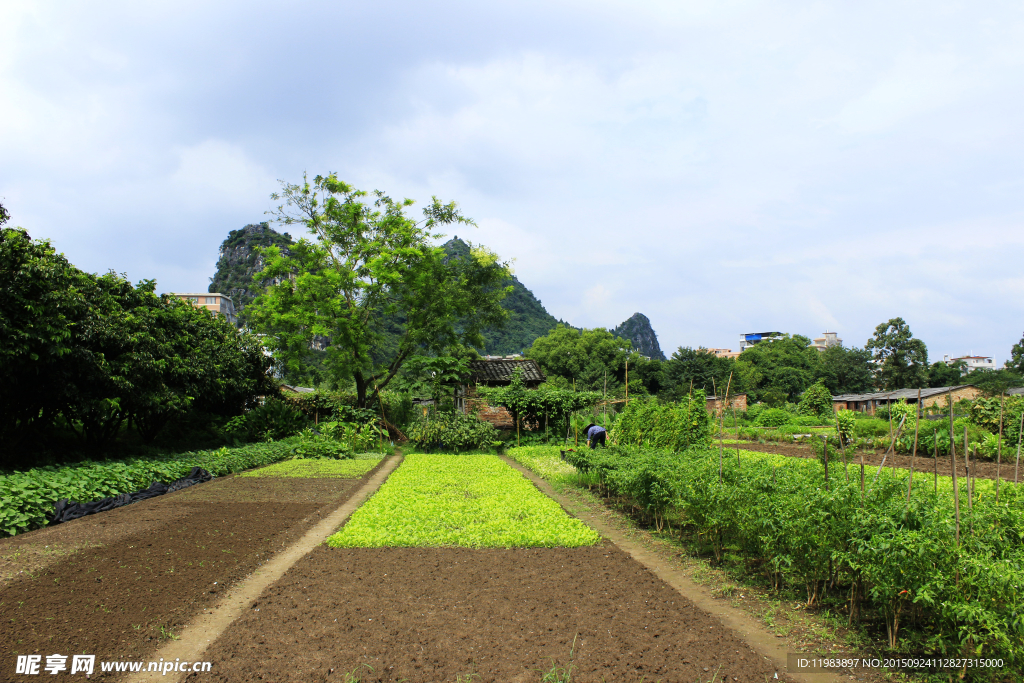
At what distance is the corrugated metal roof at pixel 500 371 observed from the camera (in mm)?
25094

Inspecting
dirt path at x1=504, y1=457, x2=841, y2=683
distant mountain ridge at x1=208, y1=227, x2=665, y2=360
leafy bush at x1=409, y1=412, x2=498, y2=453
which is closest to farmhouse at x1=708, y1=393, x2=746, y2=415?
leafy bush at x1=409, y1=412, x2=498, y2=453

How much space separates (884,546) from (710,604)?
1886 mm

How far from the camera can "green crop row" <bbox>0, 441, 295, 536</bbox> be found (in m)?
7.77

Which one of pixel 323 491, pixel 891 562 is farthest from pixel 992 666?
pixel 323 491

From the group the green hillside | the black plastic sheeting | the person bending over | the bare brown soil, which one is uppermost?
the green hillside

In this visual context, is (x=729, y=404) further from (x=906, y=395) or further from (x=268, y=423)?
(x=268, y=423)

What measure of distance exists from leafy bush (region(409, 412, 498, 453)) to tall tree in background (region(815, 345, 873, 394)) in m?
55.6

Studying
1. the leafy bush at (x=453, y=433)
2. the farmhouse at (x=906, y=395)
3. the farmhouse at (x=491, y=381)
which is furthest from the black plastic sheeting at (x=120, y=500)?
the farmhouse at (x=906, y=395)

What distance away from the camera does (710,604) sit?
5.25 m

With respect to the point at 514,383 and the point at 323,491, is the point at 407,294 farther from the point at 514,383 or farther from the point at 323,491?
the point at 323,491

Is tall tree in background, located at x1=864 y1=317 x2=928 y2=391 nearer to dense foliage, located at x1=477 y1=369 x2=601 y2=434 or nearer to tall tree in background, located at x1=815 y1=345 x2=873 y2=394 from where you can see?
tall tree in background, located at x1=815 y1=345 x2=873 y2=394

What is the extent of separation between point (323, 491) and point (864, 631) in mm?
10169

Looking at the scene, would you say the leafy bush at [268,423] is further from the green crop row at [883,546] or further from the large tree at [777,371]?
the large tree at [777,371]

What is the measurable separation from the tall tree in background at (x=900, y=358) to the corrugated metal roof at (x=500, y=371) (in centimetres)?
4776
